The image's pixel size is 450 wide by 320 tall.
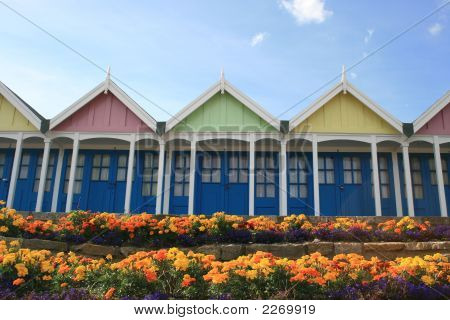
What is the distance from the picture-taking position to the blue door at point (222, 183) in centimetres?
1348

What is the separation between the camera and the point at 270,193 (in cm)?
1364

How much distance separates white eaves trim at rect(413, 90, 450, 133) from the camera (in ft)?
41.5

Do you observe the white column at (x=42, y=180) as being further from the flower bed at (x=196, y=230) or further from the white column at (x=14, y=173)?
the flower bed at (x=196, y=230)

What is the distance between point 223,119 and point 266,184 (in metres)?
2.74

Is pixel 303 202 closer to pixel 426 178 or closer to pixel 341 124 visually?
pixel 341 124

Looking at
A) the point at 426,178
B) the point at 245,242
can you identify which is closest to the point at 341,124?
the point at 426,178

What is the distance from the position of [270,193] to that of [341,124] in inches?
131

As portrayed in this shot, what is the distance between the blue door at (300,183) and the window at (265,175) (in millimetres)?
559

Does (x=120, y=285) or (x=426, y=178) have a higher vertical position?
(x=426, y=178)

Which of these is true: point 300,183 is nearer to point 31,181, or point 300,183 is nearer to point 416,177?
point 416,177

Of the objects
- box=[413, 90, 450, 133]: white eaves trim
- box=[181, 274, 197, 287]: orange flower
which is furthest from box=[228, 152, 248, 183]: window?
box=[181, 274, 197, 287]: orange flower

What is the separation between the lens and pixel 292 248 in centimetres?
678

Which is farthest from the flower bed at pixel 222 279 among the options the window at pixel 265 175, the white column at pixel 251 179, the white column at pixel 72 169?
the window at pixel 265 175

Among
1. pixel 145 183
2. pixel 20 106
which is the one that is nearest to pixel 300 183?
pixel 145 183
